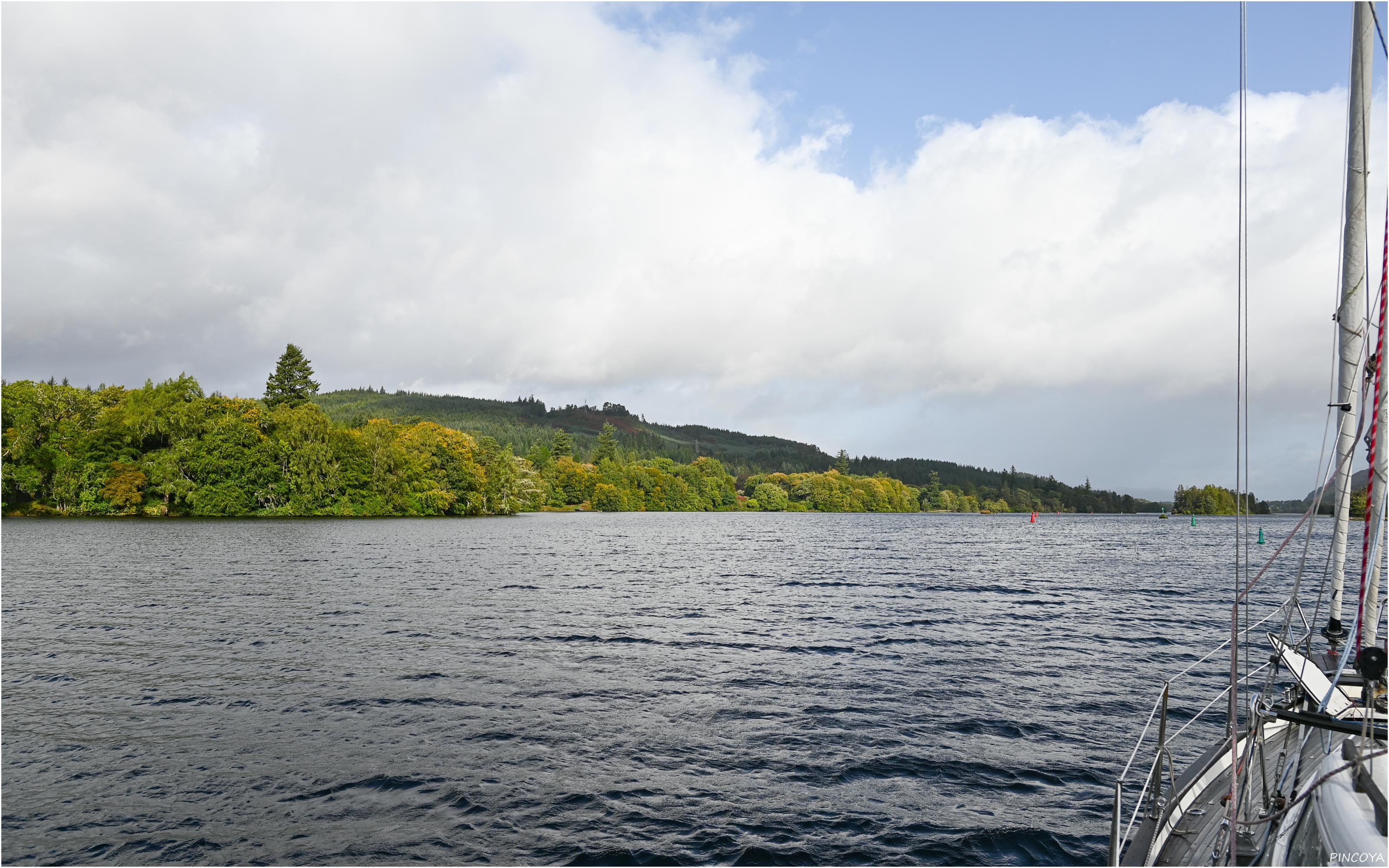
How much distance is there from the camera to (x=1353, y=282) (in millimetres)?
11555

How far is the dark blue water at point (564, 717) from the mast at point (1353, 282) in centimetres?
713

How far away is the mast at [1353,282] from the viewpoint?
11.1 meters

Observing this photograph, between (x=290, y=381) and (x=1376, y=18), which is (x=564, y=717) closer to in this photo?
(x=1376, y=18)

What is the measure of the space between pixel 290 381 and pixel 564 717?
472ft

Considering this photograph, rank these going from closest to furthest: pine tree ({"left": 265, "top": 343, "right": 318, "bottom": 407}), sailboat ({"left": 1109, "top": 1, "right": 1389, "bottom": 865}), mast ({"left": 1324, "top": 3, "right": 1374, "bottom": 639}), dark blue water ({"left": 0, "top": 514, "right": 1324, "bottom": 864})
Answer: sailboat ({"left": 1109, "top": 1, "right": 1389, "bottom": 865}), mast ({"left": 1324, "top": 3, "right": 1374, "bottom": 639}), dark blue water ({"left": 0, "top": 514, "right": 1324, "bottom": 864}), pine tree ({"left": 265, "top": 343, "right": 318, "bottom": 407})

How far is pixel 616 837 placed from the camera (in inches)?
513

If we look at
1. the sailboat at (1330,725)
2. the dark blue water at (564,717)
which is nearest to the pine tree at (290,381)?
the dark blue water at (564,717)

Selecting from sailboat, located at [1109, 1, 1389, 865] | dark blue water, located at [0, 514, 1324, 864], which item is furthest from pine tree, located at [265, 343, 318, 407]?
sailboat, located at [1109, 1, 1389, 865]

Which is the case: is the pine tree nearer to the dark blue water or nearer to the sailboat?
the dark blue water

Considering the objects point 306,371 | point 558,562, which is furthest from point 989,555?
point 306,371

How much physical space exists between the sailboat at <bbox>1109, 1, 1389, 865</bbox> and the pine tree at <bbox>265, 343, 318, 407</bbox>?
6016 inches

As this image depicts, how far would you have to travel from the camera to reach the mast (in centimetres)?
1112

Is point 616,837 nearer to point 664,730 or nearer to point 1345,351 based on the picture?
point 664,730

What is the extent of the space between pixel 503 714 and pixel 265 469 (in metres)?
119
